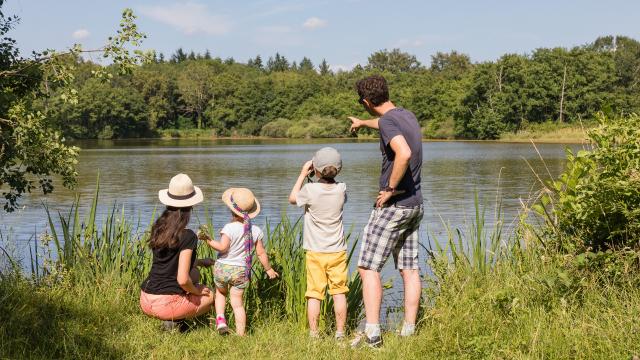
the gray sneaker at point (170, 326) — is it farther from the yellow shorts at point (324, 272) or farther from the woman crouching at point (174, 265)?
the yellow shorts at point (324, 272)

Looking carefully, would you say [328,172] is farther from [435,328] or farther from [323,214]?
[435,328]

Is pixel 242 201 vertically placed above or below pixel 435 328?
above

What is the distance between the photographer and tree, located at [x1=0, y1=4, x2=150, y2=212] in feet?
22.2

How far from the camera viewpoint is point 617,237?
495 centimetres

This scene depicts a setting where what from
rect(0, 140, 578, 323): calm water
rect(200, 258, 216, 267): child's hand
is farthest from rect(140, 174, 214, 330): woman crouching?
rect(0, 140, 578, 323): calm water

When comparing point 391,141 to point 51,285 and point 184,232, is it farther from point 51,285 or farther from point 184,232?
point 51,285

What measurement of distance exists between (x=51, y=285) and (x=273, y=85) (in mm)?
103844

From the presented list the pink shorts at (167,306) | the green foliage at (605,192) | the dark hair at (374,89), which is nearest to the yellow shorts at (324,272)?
the pink shorts at (167,306)

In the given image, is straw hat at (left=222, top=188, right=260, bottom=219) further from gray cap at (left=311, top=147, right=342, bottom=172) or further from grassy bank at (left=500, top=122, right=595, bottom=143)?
grassy bank at (left=500, top=122, right=595, bottom=143)

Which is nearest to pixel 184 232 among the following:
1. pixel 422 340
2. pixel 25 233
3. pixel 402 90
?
pixel 422 340

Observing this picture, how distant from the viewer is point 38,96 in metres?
7.41

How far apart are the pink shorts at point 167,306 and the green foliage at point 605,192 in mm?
2619

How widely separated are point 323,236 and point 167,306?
1.12m

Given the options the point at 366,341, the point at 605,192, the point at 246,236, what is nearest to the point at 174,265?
the point at 246,236
